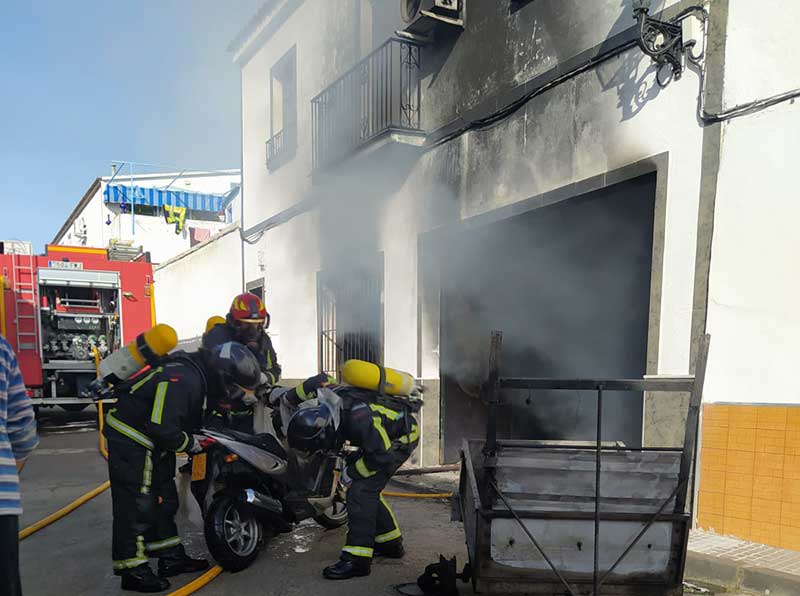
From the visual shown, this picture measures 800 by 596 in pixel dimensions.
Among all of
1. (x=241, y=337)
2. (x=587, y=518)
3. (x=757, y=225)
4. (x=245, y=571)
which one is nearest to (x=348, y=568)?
(x=245, y=571)

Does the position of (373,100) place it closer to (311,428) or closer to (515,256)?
(515,256)

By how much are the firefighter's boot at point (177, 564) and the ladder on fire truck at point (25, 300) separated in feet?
24.1

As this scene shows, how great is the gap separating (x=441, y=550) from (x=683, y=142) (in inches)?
136

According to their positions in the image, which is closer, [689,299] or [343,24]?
[689,299]

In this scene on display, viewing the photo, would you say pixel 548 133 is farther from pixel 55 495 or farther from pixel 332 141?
pixel 55 495

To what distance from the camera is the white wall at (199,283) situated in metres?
13.1

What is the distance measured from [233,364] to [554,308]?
147 inches

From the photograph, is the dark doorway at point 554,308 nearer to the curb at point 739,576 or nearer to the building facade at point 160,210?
the curb at point 739,576

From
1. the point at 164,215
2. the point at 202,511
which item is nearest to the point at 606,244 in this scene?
the point at 202,511

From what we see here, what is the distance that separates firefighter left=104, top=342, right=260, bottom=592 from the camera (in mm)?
3197

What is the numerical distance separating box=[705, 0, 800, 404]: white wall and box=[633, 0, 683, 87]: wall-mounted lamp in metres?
0.34

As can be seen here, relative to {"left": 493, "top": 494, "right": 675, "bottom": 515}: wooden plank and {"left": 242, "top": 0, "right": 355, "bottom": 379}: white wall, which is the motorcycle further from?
{"left": 242, "top": 0, "right": 355, "bottom": 379}: white wall

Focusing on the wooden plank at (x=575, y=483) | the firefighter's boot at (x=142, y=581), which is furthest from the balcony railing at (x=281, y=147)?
the wooden plank at (x=575, y=483)

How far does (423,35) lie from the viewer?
6586mm
